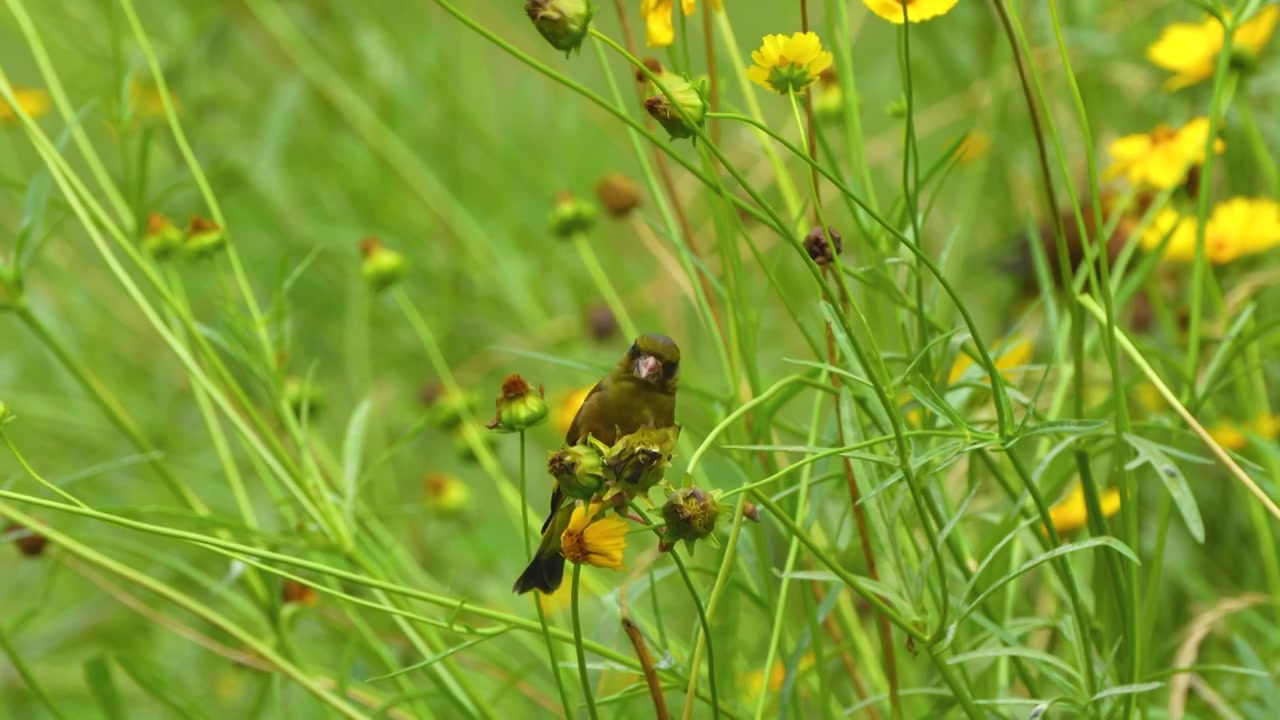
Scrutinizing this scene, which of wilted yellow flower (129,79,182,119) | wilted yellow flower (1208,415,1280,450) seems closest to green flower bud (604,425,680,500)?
wilted yellow flower (1208,415,1280,450)

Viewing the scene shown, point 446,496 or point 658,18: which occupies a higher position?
point 658,18

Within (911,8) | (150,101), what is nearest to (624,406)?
(911,8)

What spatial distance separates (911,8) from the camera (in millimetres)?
532

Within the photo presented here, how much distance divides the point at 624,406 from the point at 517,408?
0.39 ft

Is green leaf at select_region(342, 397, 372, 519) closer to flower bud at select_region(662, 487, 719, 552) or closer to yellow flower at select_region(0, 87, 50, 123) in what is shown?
flower bud at select_region(662, 487, 719, 552)

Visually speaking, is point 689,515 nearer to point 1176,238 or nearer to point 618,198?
point 1176,238

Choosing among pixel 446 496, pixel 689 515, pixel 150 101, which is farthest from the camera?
pixel 150 101

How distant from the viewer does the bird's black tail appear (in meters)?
0.62

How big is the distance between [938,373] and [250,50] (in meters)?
1.31

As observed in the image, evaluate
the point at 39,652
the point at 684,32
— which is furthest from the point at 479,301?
the point at 684,32

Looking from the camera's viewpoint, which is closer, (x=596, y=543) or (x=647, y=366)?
(x=596, y=543)

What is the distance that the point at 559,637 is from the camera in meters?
0.60

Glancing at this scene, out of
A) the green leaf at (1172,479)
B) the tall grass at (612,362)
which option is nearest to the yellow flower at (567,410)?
the tall grass at (612,362)

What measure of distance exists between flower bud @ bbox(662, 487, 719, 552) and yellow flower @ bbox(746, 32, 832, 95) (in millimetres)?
167
